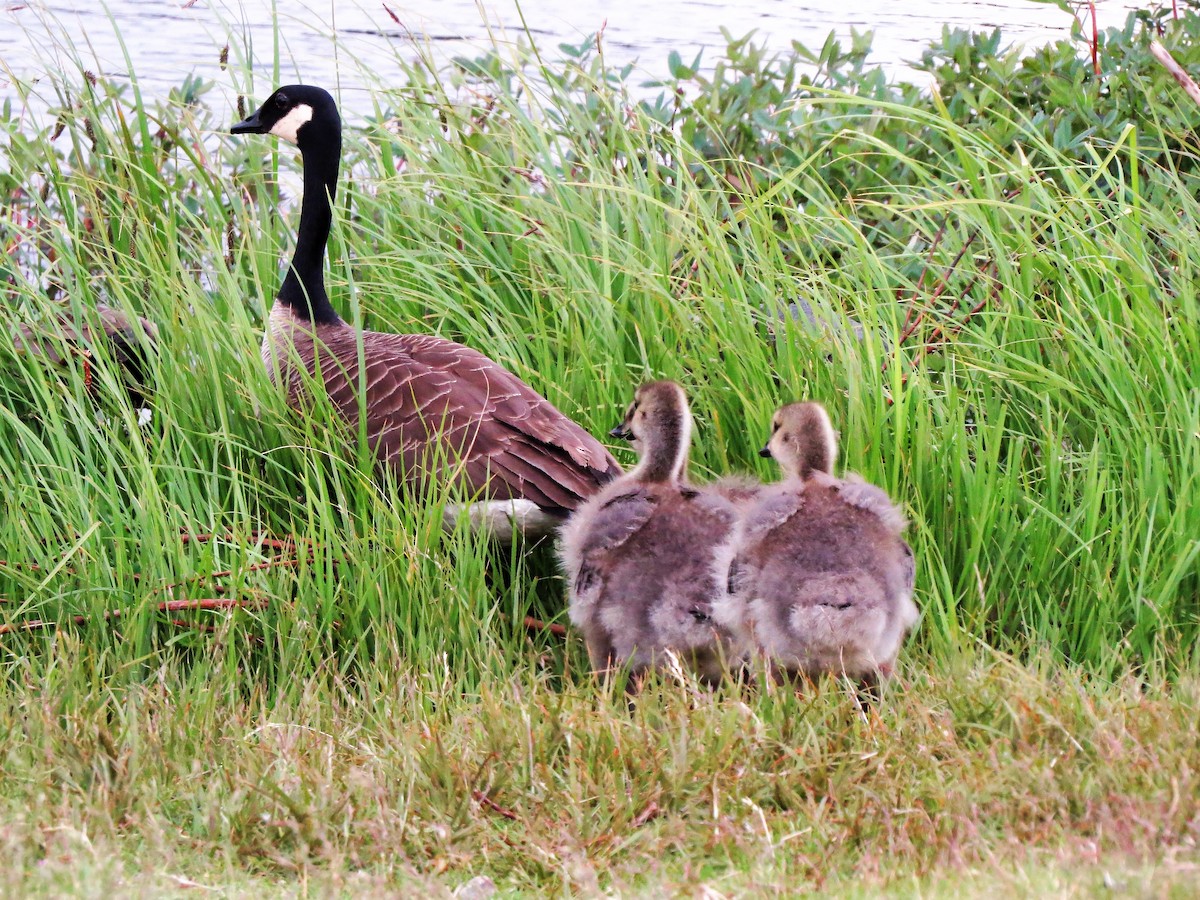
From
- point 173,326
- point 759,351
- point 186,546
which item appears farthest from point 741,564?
point 173,326

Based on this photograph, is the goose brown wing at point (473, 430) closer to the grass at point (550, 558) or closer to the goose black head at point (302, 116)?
the grass at point (550, 558)

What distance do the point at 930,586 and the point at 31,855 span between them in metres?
2.67

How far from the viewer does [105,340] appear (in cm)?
550

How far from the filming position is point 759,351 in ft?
17.1

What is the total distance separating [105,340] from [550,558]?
1.90 metres

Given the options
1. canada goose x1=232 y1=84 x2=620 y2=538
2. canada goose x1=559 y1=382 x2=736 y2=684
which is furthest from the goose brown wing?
canada goose x1=559 y1=382 x2=736 y2=684

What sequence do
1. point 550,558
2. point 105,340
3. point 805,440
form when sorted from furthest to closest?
point 105,340 → point 550,558 → point 805,440

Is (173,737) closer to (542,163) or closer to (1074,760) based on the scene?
(1074,760)

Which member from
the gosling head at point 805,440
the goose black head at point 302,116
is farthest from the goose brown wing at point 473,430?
the goose black head at point 302,116

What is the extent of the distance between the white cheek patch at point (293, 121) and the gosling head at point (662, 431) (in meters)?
2.56

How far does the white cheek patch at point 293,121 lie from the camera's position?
6191 mm

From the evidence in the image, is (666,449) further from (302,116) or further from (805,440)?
(302,116)

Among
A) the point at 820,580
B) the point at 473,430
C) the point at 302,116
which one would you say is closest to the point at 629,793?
the point at 820,580

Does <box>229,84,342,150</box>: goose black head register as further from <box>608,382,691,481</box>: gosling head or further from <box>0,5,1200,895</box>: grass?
<box>608,382,691,481</box>: gosling head
